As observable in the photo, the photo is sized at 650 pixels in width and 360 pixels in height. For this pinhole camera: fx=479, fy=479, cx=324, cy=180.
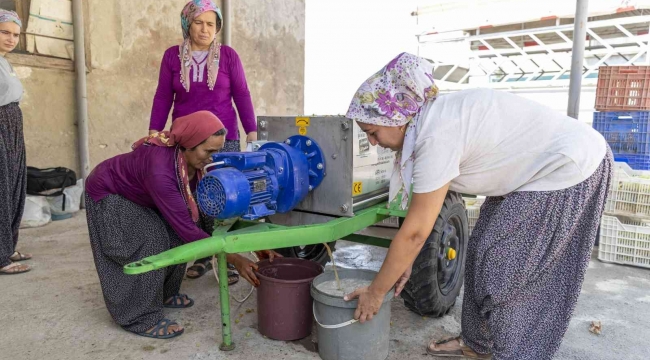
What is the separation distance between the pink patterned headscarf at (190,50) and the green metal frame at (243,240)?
50.6 inches

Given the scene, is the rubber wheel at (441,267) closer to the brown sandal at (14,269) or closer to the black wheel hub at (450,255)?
the black wheel hub at (450,255)

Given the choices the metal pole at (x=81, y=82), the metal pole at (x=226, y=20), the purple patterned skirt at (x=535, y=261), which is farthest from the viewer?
the metal pole at (x=226, y=20)

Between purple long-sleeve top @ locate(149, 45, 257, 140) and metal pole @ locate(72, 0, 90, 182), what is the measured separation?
→ 8.15 feet

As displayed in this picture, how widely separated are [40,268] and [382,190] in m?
2.72

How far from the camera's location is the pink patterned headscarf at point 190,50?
3186mm

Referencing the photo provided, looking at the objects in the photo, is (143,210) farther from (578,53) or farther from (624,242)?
(578,53)

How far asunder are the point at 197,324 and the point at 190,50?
1.81 metres

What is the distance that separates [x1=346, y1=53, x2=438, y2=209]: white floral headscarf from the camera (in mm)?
1802

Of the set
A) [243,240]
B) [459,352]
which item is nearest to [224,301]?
[243,240]

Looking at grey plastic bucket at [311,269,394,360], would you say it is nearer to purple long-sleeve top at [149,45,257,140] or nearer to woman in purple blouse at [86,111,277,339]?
woman in purple blouse at [86,111,277,339]

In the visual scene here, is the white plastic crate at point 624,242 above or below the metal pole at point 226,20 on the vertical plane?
below

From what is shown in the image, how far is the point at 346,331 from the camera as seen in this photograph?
7.61 ft

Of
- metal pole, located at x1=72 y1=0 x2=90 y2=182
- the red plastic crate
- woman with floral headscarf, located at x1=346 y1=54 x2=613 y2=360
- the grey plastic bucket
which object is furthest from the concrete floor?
the red plastic crate

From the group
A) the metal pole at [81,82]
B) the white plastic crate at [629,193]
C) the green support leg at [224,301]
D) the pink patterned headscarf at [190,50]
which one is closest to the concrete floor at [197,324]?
the green support leg at [224,301]
